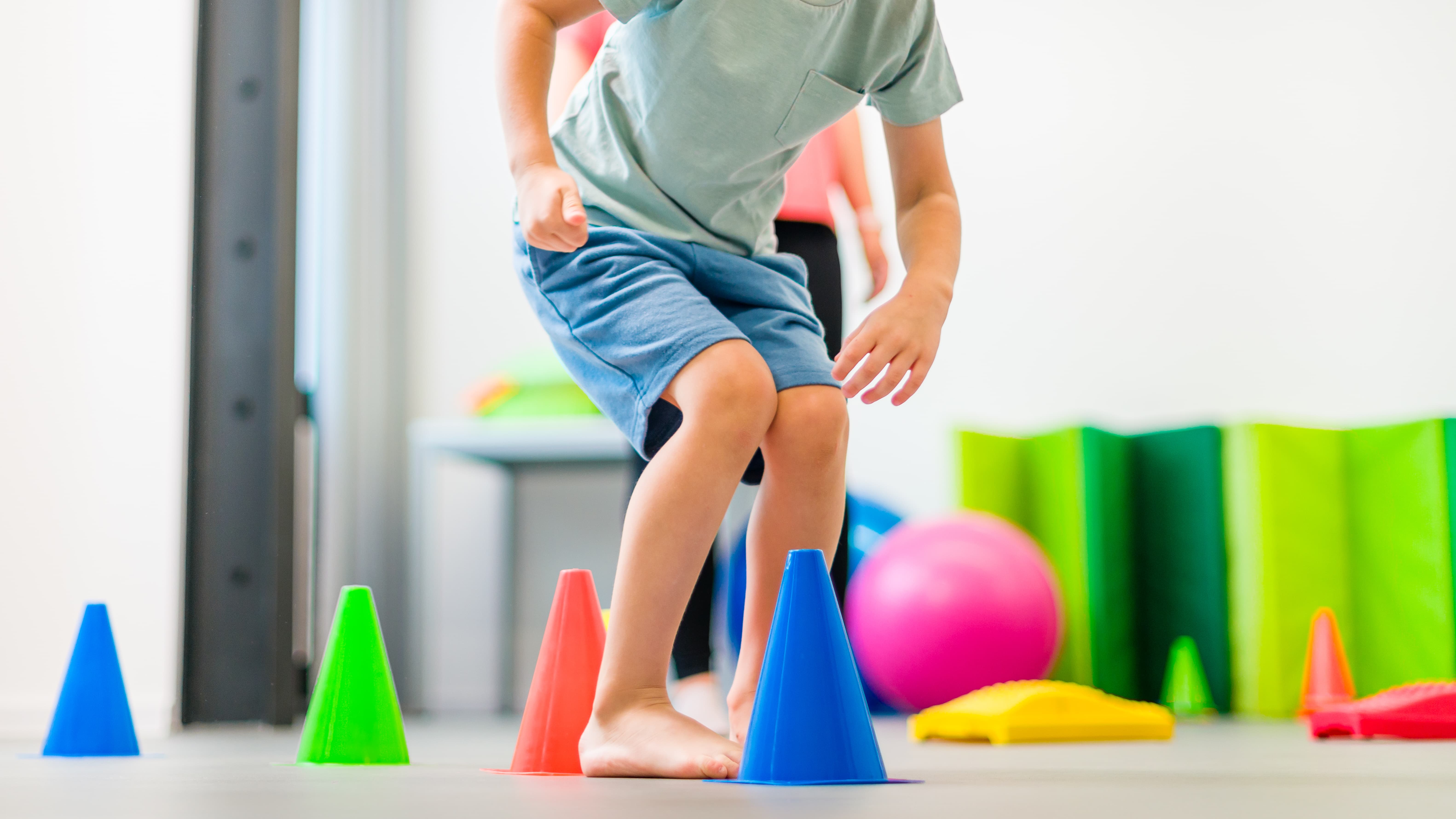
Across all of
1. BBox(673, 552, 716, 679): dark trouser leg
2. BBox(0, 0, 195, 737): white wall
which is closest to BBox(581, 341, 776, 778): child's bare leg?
BBox(673, 552, 716, 679): dark trouser leg

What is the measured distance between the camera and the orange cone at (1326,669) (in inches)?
92.8

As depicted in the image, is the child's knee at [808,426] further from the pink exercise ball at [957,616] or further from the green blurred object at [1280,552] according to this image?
the green blurred object at [1280,552]

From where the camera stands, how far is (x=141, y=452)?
2.12 m

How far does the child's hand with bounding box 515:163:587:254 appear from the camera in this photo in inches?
38.9

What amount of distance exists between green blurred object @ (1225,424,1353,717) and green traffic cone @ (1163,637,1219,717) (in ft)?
0.23

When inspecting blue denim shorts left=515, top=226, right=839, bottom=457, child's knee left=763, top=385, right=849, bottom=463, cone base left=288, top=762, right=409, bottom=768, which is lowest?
cone base left=288, top=762, right=409, bottom=768

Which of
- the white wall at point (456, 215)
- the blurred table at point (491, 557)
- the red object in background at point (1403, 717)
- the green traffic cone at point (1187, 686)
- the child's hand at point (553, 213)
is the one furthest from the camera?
the white wall at point (456, 215)

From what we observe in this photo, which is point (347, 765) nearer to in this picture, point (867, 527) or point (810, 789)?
point (810, 789)

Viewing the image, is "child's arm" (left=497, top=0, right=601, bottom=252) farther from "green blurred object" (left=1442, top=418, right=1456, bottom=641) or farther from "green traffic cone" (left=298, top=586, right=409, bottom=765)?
"green blurred object" (left=1442, top=418, right=1456, bottom=641)

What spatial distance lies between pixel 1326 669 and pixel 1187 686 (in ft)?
0.83

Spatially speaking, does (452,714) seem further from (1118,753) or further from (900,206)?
(900,206)

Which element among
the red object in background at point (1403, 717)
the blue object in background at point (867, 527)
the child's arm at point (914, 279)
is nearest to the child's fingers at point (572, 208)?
the child's arm at point (914, 279)

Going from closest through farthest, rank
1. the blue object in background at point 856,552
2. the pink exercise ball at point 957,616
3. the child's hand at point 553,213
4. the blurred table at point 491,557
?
the child's hand at point 553,213, the pink exercise ball at point 957,616, the blue object in background at point 856,552, the blurred table at point 491,557

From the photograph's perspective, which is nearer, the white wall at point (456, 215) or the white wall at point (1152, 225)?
the white wall at point (1152, 225)
